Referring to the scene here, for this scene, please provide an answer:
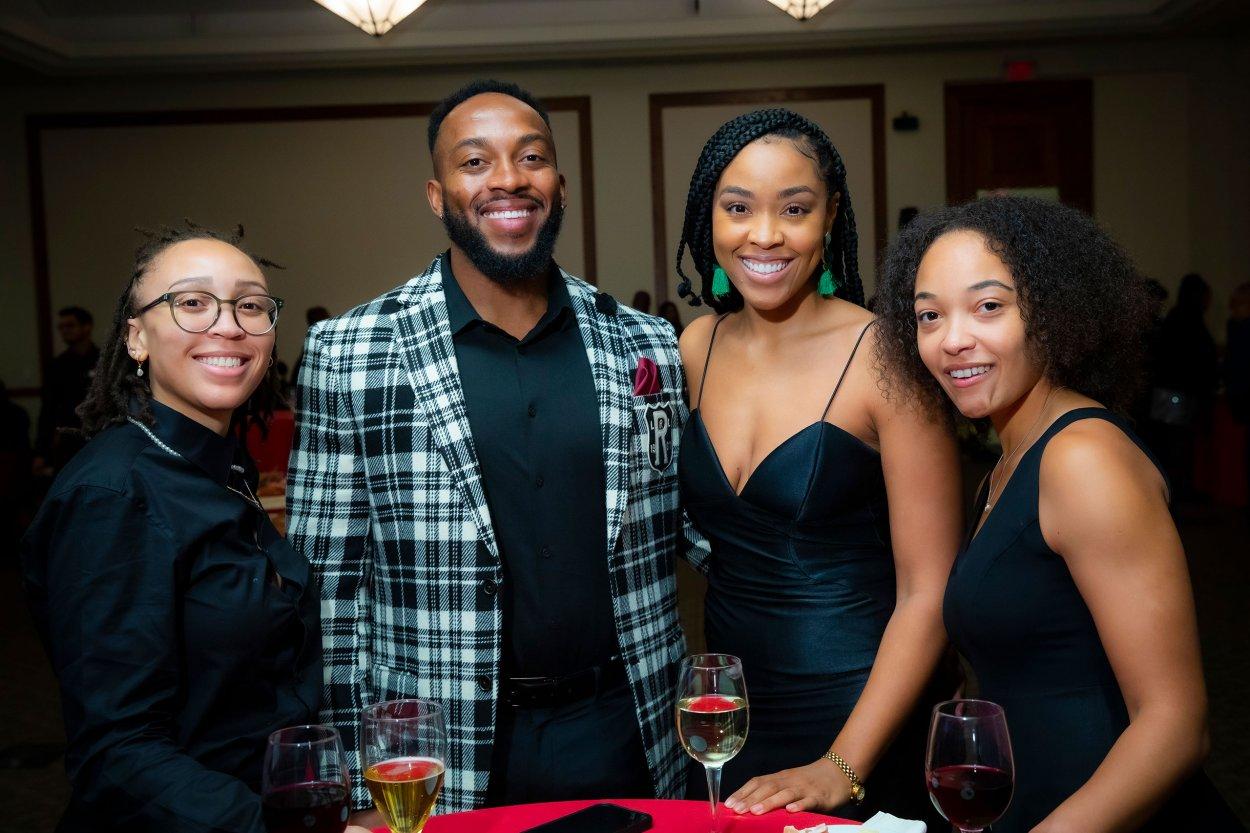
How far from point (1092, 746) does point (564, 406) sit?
1.09m

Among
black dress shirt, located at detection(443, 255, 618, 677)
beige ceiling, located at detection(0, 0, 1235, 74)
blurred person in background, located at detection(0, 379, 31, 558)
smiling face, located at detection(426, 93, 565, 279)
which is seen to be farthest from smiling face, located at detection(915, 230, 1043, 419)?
blurred person in background, located at detection(0, 379, 31, 558)

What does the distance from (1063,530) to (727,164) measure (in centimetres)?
93

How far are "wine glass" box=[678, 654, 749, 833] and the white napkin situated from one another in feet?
0.43

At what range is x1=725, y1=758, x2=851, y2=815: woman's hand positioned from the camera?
62.3 inches

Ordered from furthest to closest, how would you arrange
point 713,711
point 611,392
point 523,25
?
point 523,25, point 611,392, point 713,711

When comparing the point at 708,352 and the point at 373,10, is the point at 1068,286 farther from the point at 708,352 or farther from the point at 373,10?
the point at 373,10

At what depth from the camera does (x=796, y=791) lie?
167 cm

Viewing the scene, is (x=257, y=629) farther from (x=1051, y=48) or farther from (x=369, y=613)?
(x=1051, y=48)

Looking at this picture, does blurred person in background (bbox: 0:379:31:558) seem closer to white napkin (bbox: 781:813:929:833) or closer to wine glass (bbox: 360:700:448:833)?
wine glass (bbox: 360:700:448:833)

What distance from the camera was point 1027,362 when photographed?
1.74 metres

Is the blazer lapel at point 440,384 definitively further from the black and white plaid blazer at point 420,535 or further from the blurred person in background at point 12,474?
Answer: the blurred person in background at point 12,474

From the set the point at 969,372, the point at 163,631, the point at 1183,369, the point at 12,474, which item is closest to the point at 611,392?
the point at 969,372

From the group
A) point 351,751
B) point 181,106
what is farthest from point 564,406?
point 181,106

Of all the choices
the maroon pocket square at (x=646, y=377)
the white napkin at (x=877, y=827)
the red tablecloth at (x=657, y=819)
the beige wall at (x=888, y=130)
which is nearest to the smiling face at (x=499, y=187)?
the maroon pocket square at (x=646, y=377)
